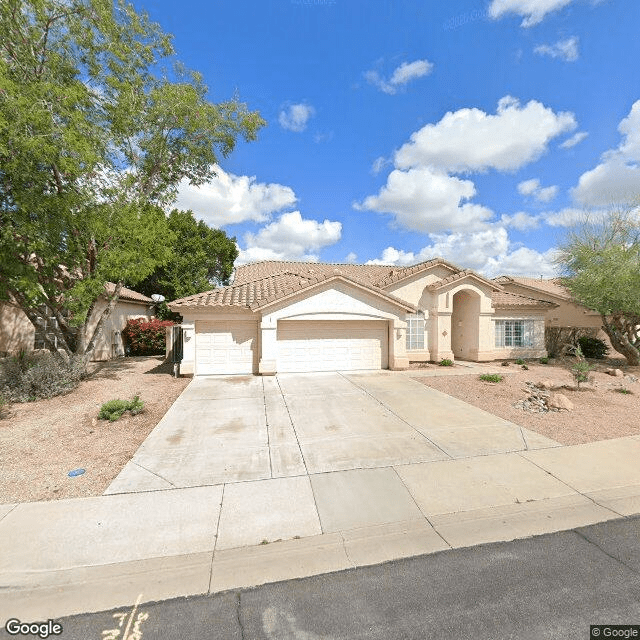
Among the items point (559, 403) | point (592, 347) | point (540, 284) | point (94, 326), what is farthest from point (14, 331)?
point (540, 284)

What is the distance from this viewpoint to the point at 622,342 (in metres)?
15.7

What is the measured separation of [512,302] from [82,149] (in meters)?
19.5

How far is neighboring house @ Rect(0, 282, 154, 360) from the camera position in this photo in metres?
12.5

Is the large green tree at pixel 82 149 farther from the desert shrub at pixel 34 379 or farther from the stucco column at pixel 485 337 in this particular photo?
the stucco column at pixel 485 337

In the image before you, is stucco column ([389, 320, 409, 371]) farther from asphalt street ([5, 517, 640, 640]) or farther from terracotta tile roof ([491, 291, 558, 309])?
asphalt street ([5, 517, 640, 640])

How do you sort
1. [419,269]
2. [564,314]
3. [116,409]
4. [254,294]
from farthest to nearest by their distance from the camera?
[564,314], [419,269], [254,294], [116,409]

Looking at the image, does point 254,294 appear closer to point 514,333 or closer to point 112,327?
point 112,327

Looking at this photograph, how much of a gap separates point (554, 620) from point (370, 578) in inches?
61.9

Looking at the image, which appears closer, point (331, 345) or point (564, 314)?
point (331, 345)

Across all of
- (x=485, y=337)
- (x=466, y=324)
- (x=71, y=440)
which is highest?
(x=466, y=324)

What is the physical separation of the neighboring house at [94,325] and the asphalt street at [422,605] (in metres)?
11.7

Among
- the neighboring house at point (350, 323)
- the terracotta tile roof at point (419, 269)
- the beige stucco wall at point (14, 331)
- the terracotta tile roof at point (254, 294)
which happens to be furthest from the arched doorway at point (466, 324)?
the beige stucco wall at point (14, 331)

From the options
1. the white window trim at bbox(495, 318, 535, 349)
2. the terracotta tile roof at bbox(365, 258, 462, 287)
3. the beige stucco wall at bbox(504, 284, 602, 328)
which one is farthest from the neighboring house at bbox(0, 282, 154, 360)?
the beige stucco wall at bbox(504, 284, 602, 328)

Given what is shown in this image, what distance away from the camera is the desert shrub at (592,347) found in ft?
59.4
